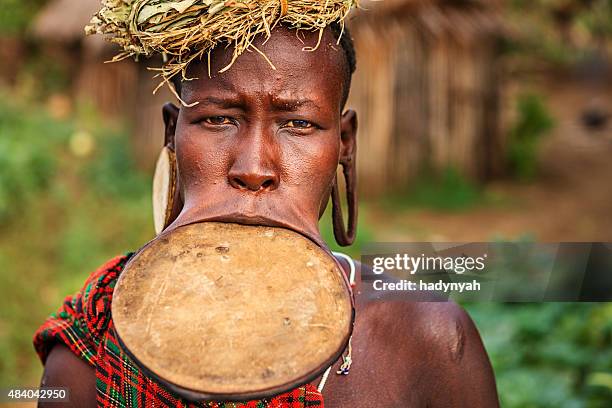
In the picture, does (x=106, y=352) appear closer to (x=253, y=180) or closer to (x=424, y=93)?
(x=253, y=180)

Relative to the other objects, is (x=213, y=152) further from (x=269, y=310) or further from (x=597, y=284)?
(x=597, y=284)

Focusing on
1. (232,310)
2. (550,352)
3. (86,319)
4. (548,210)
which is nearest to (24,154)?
(550,352)

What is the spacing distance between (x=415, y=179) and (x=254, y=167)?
9.55 meters

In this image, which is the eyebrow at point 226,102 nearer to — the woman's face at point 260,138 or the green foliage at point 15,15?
the woman's face at point 260,138

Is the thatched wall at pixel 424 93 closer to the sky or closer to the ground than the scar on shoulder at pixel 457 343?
closer to the sky

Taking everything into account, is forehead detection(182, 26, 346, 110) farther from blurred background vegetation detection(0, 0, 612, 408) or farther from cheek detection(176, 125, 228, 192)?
blurred background vegetation detection(0, 0, 612, 408)

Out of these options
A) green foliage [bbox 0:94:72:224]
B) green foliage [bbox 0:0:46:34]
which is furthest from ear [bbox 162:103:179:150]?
green foliage [bbox 0:0:46:34]

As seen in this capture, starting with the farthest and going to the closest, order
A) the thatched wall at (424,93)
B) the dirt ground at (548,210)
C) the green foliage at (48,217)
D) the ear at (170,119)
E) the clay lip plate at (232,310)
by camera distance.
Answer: the thatched wall at (424,93), the dirt ground at (548,210), the green foliage at (48,217), the ear at (170,119), the clay lip plate at (232,310)

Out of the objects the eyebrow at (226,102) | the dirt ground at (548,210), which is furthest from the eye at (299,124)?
the dirt ground at (548,210)

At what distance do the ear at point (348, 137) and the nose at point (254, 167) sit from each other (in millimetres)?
403

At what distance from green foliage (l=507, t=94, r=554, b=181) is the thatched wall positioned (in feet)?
1.96

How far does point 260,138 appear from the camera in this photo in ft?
5.61

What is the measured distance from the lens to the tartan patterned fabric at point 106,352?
70.5 inches

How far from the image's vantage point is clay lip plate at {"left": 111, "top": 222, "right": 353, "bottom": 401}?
1458 millimetres
